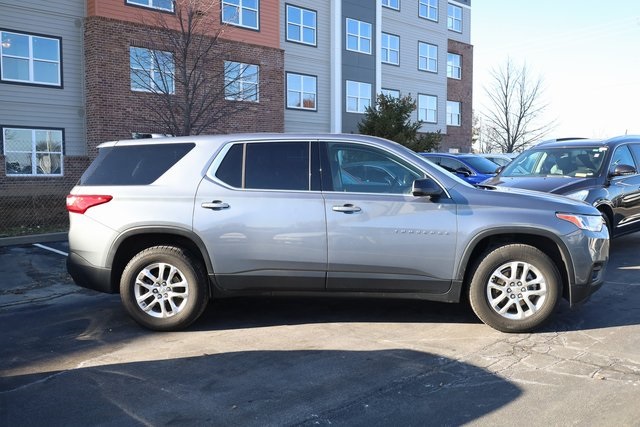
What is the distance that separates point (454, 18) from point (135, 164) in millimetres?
34661

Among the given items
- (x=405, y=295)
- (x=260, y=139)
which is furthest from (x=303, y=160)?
(x=405, y=295)

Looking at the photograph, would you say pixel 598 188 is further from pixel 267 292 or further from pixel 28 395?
pixel 28 395

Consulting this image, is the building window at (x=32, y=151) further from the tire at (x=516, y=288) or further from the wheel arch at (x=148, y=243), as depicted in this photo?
the tire at (x=516, y=288)

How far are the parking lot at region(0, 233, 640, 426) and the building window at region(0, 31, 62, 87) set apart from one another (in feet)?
45.5

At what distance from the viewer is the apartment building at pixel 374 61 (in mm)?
25453

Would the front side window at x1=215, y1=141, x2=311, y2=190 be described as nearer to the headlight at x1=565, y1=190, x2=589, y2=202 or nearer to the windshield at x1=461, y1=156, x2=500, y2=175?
the headlight at x1=565, y1=190, x2=589, y2=202

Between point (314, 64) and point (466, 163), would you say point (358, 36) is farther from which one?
point (466, 163)

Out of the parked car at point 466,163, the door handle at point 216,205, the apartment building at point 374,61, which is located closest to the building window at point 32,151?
the apartment building at point 374,61

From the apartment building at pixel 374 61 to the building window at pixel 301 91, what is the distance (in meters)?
0.04

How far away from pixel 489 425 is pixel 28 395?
125 inches

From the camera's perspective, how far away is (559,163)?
9.09 m

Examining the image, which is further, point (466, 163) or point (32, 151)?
point (32, 151)

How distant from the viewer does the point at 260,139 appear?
18.2 feet

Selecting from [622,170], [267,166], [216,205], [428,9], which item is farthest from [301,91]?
[216,205]
